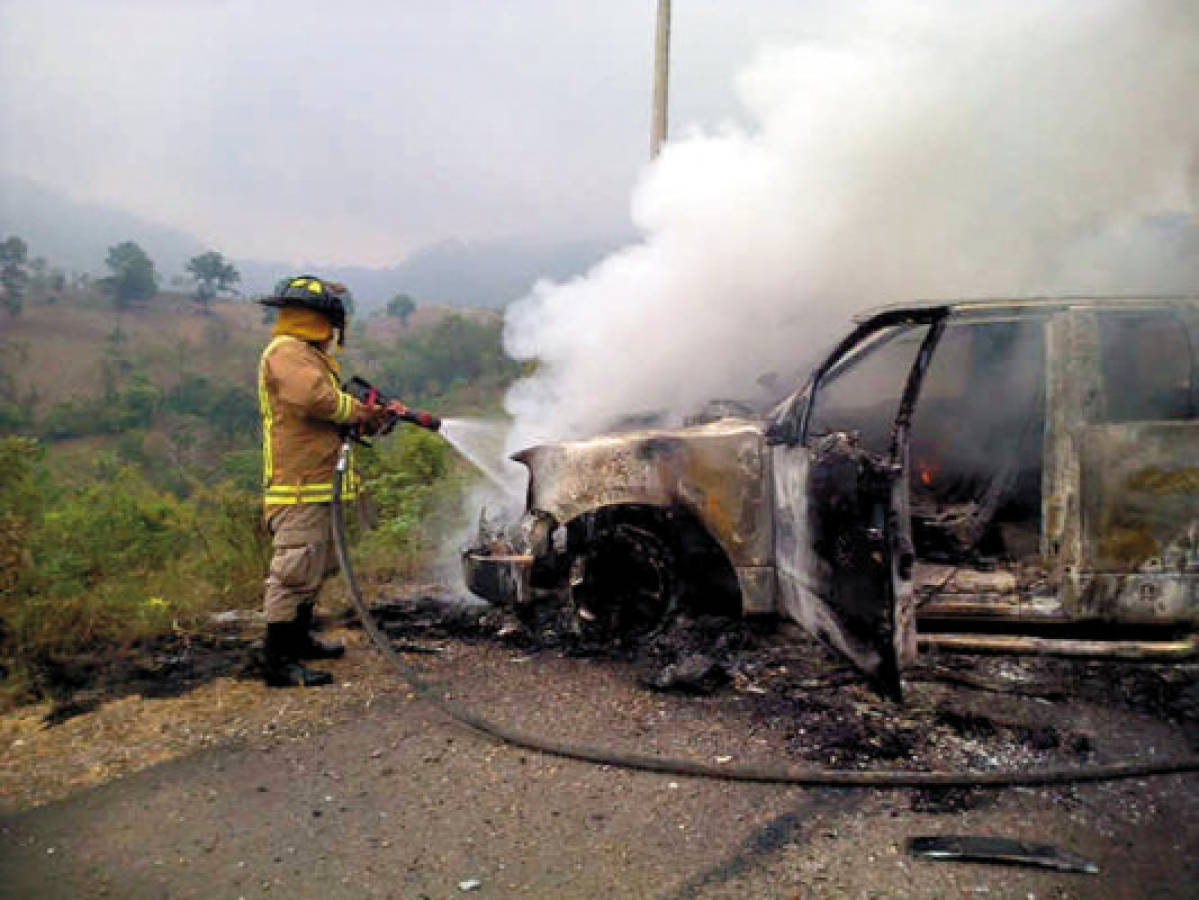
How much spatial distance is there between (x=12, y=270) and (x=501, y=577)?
61.5m

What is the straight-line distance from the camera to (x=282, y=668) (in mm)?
3926

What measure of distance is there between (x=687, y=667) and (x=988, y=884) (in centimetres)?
169

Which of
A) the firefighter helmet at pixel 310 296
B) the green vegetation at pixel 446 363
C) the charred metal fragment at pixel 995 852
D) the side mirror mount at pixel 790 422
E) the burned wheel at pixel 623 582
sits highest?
the green vegetation at pixel 446 363

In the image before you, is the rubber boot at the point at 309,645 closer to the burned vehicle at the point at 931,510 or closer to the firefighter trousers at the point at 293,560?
the firefighter trousers at the point at 293,560

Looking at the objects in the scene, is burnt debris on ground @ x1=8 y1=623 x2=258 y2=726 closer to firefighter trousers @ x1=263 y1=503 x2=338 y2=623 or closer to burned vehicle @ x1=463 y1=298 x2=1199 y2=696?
firefighter trousers @ x1=263 y1=503 x2=338 y2=623

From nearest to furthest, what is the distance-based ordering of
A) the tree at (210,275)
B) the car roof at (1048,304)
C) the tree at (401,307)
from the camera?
the car roof at (1048,304) → the tree at (210,275) → the tree at (401,307)

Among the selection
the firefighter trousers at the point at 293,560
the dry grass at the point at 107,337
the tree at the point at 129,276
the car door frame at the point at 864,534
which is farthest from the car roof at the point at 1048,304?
the tree at the point at 129,276

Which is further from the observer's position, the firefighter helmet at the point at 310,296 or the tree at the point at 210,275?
the tree at the point at 210,275

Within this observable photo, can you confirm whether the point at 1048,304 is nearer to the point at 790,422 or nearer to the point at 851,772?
the point at 790,422

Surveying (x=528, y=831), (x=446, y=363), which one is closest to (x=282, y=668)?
(x=528, y=831)

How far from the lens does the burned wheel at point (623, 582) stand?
410 centimetres

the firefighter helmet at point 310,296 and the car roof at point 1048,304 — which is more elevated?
the firefighter helmet at point 310,296

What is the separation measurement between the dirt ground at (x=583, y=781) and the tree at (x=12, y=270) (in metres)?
58.0

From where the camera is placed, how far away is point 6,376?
3912 centimetres
